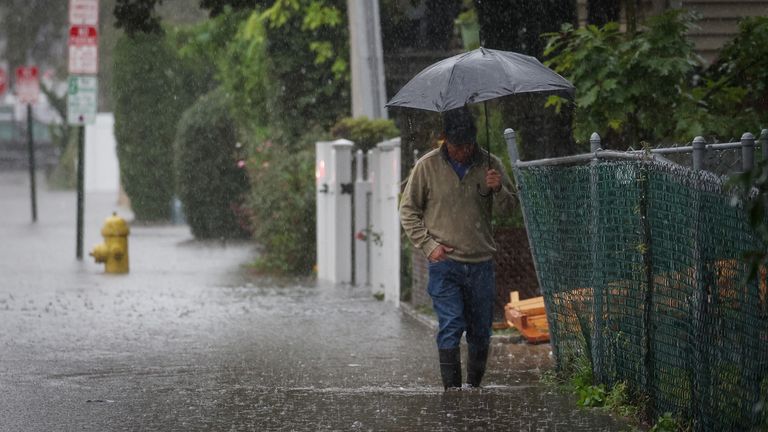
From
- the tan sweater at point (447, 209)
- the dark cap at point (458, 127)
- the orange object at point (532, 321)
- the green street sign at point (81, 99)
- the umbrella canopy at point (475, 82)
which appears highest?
the green street sign at point (81, 99)

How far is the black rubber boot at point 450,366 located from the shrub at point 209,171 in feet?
53.8

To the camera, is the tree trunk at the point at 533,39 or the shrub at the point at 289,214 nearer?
the tree trunk at the point at 533,39

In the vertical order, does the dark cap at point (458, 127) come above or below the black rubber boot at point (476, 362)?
above

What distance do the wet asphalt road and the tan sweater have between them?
2.82ft

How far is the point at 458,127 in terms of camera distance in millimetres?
8125

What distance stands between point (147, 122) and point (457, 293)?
24.0 meters

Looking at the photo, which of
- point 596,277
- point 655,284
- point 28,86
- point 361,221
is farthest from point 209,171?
point 655,284

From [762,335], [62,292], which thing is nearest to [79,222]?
[62,292]

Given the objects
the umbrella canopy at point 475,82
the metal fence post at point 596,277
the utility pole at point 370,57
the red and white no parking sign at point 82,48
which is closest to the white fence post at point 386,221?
the utility pole at point 370,57

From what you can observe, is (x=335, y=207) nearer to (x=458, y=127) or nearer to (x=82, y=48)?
(x=82, y=48)

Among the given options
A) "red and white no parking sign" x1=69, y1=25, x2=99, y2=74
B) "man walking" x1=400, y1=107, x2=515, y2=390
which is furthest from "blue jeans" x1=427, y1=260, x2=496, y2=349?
"red and white no parking sign" x1=69, y1=25, x2=99, y2=74

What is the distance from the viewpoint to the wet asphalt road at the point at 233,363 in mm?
7453

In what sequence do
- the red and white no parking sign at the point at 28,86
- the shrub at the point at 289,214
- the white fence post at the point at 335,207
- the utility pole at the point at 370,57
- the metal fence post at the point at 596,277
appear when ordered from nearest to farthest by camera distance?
the metal fence post at the point at 596,277
the white fence post at the point at 335,207
the utility pole at the point at 370,57
the shrub at the point at 289,214
the red and white no parking sign at the point at 28,86

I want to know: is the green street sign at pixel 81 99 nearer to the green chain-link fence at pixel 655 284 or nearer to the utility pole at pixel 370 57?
the utility pole at pixel 370 57
